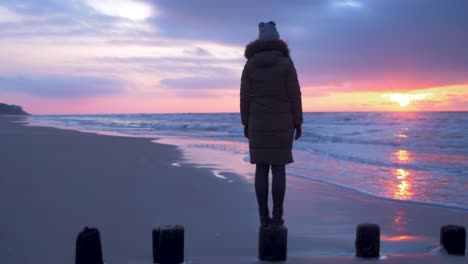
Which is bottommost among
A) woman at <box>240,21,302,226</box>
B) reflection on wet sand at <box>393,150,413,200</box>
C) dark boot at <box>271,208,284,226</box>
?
reflection on wet sand at <box>393,150,413,200</box>

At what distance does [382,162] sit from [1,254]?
1072 cm

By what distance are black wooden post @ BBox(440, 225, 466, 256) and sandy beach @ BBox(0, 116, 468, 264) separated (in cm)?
10

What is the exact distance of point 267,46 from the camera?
13.9 ft

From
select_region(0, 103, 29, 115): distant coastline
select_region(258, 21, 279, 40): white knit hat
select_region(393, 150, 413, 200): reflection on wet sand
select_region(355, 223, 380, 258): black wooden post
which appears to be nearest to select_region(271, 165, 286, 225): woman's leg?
select_region(355, 223, 380, 258): black wooden post

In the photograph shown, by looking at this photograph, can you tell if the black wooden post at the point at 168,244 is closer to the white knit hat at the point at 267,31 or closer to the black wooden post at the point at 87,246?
the black wooden post at the point at 87,246

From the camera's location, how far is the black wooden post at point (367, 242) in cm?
412

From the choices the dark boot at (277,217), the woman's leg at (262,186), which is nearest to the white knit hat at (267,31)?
the woman's leg at (262,186)

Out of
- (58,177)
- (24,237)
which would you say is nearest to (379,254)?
(24,237)

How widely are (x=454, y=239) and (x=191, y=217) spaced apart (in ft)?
9.74

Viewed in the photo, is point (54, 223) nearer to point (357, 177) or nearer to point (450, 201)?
point (450, 201)

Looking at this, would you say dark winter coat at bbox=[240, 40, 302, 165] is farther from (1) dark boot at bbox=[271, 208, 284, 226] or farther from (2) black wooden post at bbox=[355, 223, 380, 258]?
(2) black wooden post at bbox=[355, 223, 380, 258]

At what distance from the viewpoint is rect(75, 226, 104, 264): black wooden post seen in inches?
141

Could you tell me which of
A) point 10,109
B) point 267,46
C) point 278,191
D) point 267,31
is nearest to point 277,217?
point 278,191

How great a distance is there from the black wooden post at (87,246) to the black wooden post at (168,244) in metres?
0.45
